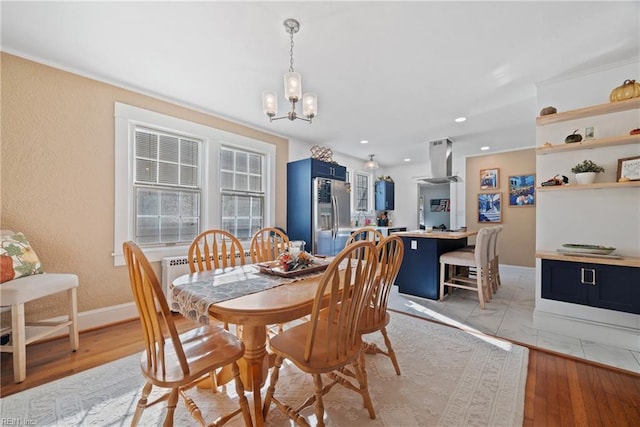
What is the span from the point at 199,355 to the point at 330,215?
3.58 m

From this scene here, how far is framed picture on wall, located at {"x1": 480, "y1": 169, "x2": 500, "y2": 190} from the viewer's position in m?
5.74

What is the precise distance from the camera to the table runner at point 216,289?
136 cm

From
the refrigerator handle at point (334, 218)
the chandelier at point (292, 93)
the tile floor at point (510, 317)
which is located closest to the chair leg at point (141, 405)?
the chandelier at point (292, 93)

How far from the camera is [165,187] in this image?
327cm

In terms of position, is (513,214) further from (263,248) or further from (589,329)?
(263,248)

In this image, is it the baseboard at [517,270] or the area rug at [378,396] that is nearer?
the area rug at [378,396]

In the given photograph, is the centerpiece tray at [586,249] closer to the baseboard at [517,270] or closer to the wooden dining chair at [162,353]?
the baseboard at [517,270]

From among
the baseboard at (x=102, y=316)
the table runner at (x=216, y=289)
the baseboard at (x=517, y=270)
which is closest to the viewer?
the table runner at (x=216, y=289)

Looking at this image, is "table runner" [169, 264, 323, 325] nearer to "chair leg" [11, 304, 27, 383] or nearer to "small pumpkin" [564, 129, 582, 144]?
"chair leg" [11, 304, 27, 383]

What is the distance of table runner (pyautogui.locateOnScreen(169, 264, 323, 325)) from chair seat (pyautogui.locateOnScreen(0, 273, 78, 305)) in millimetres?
1114

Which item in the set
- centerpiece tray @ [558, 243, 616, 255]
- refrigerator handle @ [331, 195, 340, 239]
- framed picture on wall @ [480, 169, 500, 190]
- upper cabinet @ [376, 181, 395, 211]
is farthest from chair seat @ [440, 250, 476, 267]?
upper cabinet @ [376, 181, 395, 211]

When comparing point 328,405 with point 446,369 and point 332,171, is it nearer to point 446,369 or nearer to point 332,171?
point 446,369

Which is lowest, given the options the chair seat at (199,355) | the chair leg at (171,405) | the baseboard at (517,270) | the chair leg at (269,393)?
the baseboard at (517,270)

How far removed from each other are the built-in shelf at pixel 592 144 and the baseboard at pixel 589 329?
1606 millimetres
